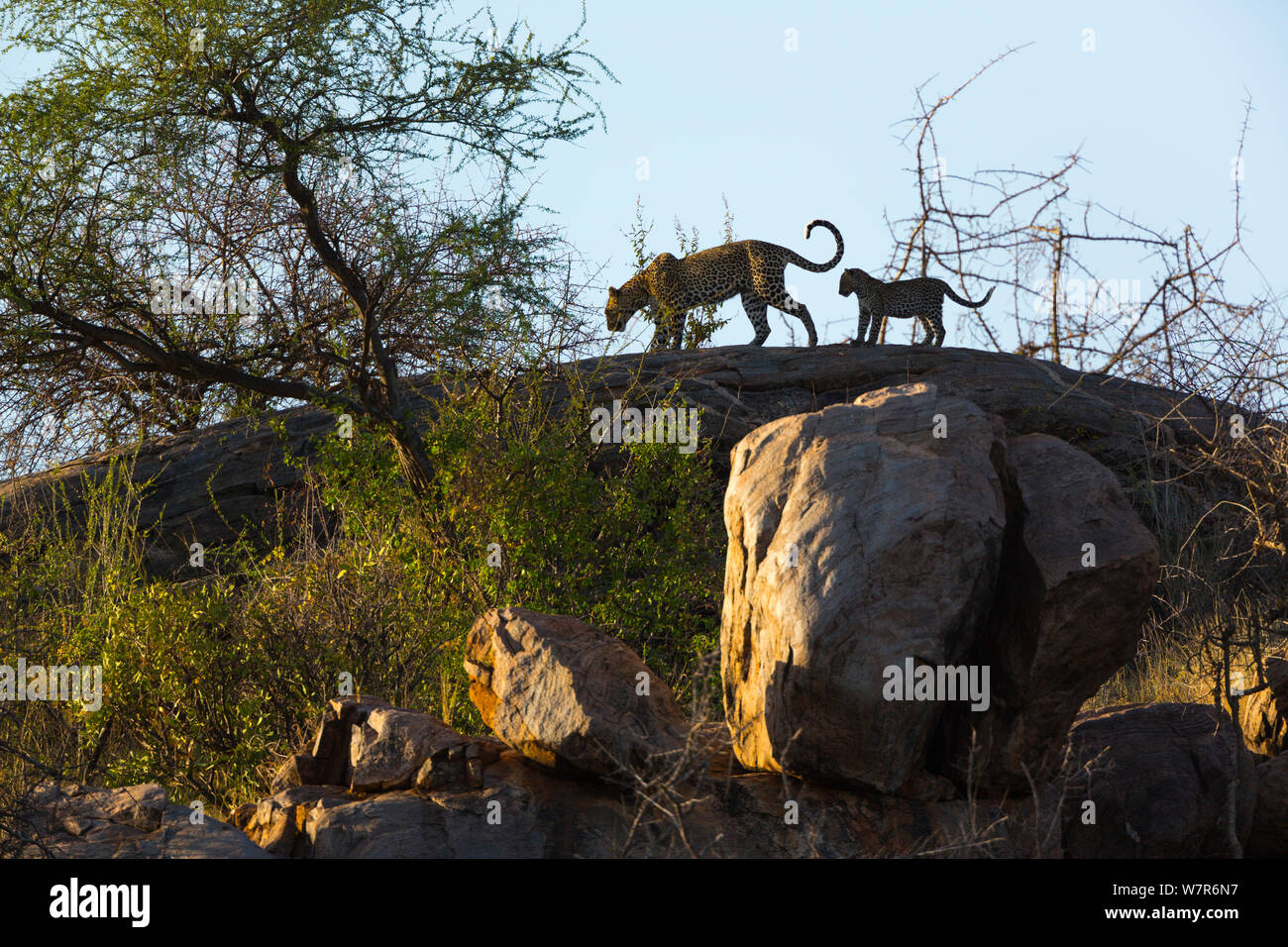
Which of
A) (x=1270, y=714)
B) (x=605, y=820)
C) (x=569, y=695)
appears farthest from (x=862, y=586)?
(x=1270, y=714)

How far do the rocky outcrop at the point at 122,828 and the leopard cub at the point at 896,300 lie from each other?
32.1 feet

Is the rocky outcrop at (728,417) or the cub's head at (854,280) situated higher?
the cub's head at (854,280)

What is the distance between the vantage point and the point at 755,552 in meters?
5.46

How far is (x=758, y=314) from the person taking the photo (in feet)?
46.1

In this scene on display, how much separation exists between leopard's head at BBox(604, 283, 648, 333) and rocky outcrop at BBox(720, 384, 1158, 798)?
830 centimetres

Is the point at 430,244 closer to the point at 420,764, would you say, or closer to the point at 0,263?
the point at 0,263

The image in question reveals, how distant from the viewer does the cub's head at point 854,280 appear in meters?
13.3

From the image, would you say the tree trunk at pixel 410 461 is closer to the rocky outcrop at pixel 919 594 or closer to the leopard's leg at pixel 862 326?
the rocky outcrop at pixel 919 594

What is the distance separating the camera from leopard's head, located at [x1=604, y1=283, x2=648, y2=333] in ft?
45.9

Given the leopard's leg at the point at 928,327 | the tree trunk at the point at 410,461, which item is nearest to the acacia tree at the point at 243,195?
the tree trunk at the point at 410,461

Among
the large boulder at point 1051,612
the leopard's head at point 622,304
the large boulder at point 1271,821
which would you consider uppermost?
the leopard's head at point 622,304

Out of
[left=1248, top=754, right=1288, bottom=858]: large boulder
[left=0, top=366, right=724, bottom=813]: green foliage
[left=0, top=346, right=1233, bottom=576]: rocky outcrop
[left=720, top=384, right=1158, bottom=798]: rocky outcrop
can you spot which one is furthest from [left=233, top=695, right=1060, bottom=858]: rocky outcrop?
[left=0, top=346, right=1233, bottom=576]: rocky outcrop
